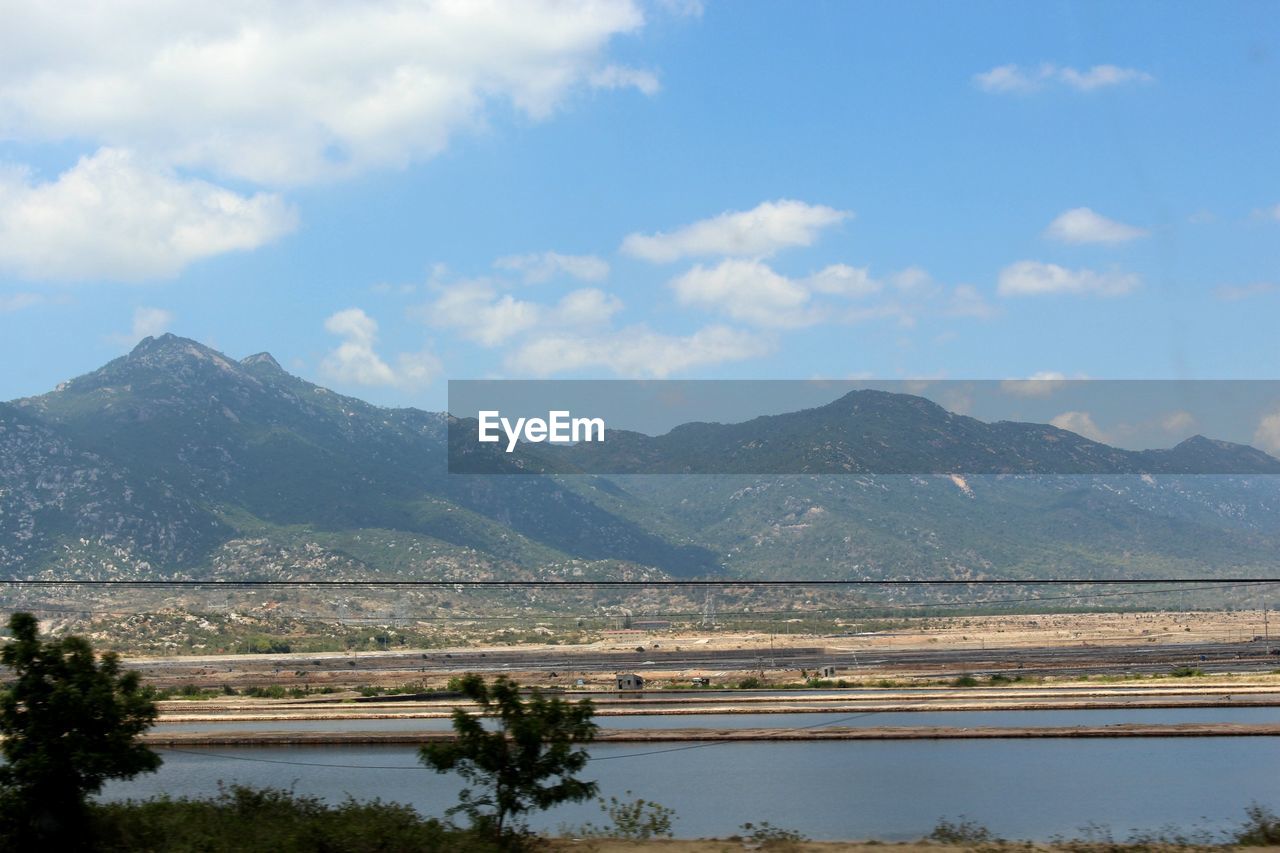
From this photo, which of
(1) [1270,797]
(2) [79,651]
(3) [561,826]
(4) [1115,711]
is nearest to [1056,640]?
(4) [1115,711]

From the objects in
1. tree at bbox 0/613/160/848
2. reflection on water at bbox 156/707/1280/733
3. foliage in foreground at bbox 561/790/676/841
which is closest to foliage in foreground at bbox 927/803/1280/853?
foliage in foreground at bbox 561/790/676/841

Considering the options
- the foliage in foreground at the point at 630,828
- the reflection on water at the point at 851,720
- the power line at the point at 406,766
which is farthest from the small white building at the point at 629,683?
the foliage in foreground at the point at 630,828

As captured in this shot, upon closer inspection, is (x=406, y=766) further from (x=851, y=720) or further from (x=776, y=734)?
(x=851, y=720)

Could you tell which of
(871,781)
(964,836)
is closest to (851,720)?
(871,781)

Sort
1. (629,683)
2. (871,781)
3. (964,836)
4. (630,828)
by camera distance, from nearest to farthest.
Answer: (964,836) < (630,828) < (871,781) < (629,683)

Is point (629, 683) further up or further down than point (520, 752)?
further down

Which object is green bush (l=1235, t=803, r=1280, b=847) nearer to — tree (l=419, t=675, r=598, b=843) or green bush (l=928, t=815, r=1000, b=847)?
green bush (l=928, t=815, r=1000, b=847)
